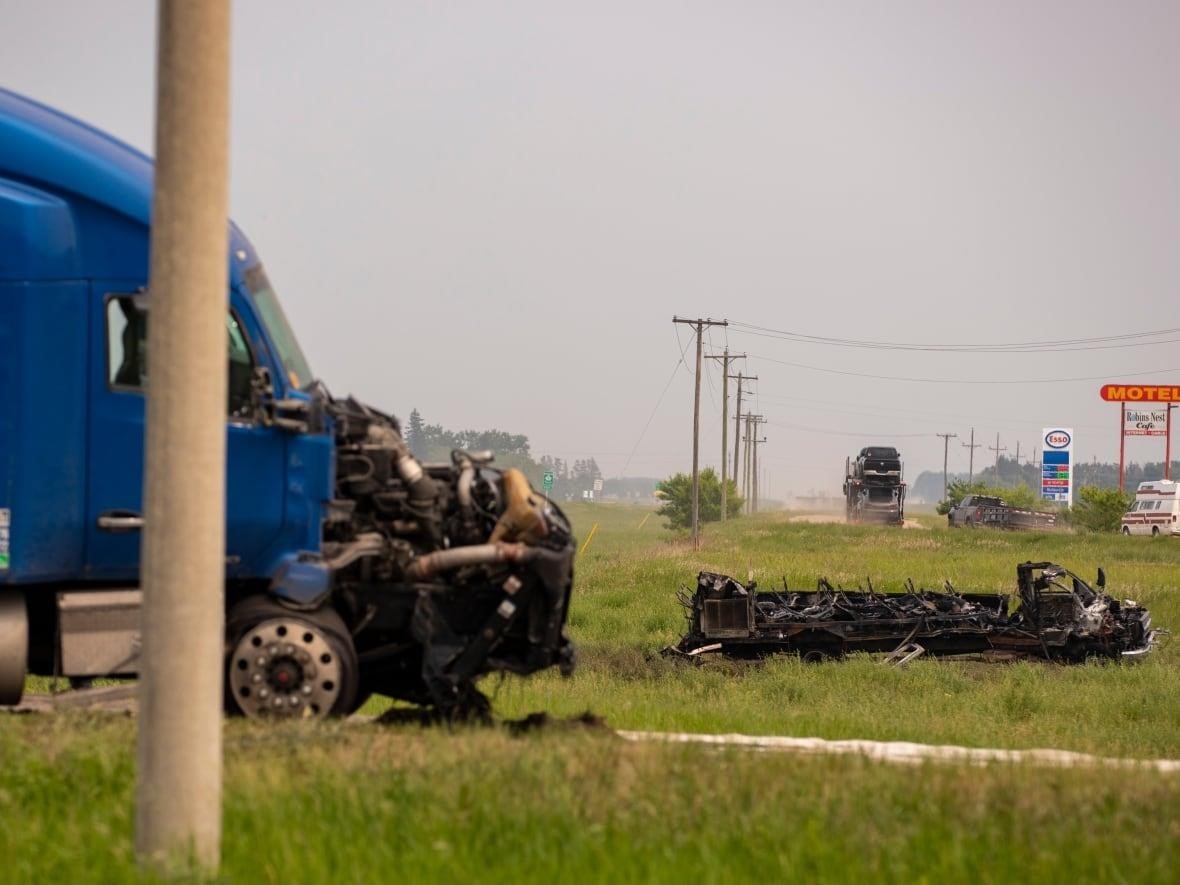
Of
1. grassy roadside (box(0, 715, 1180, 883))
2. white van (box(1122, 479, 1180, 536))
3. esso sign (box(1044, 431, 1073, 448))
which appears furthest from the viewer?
esso sign (box(1044, 431, 1073, 448))

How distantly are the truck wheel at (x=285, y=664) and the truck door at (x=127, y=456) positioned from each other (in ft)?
1.68

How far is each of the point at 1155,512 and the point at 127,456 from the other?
64048 millimetres

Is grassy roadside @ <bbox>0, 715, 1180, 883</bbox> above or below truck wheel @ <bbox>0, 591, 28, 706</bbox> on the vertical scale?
below

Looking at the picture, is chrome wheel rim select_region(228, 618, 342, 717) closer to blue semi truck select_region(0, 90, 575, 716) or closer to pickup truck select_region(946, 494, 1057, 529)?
blue semi truck select_region(0, 90, 575, 716)

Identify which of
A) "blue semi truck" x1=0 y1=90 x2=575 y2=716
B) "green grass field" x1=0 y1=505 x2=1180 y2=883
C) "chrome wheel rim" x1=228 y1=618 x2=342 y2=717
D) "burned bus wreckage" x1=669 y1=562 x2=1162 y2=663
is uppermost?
"blue semi truck" x1=0 y1=90 x2=575 y2=716

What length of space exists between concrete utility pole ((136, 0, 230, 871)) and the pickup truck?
6497 centimetres

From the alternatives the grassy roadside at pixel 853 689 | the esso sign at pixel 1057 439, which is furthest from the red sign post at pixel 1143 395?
the grassy roadside at pixel 853 689

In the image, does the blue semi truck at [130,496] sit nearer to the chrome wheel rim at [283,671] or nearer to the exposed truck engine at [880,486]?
the chrome wheel rim at [283,671]

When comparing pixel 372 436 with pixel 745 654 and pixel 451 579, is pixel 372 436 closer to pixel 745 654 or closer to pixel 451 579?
pixel 451 579

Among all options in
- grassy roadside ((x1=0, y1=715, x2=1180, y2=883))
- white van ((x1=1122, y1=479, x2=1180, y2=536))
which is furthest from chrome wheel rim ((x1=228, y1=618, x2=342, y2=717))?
white van ((x1=1122, y1=479, x2=1180, y2=536))

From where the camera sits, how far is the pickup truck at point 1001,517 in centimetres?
6806

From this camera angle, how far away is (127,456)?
30.1 ft

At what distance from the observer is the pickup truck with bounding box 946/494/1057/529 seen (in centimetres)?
6806

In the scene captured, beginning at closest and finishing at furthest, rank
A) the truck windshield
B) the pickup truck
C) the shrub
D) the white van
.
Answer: the truck windshield, the white van, the pickup truck, the shrub
